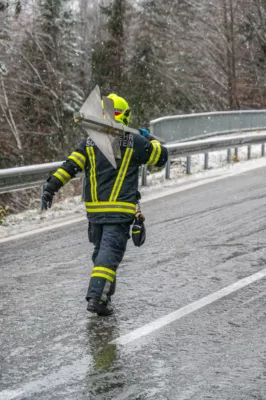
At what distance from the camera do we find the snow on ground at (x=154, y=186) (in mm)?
10969

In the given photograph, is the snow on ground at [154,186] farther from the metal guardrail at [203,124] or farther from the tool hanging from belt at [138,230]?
the tool hanging from belt at [138,230]

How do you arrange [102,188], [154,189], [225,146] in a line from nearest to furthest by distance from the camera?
[102,188] < [154,189] < [225,146]

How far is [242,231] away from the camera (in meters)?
10.1

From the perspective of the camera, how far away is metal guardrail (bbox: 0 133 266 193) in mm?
11141

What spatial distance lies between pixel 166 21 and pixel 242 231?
50.6 metres

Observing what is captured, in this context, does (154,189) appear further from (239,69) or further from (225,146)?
(239,69)

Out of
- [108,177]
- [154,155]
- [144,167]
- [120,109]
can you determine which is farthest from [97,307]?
[144,167]

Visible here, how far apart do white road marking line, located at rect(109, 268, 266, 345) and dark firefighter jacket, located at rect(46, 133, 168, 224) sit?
813 mm

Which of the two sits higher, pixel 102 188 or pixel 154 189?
pixel 102 188

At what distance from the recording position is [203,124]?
22.0 m

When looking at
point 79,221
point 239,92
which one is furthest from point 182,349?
point 239,92

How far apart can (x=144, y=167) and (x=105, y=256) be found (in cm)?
774

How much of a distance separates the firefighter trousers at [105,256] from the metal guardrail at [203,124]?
36.6 feet

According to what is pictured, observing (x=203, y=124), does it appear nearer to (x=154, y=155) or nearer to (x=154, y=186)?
(x=154, y=186)
